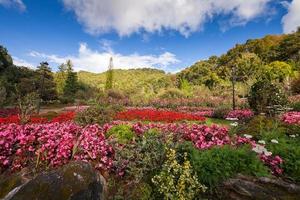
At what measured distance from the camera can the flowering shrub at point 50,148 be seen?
5.91 m

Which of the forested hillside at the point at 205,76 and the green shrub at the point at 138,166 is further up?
the forested hillside at the point at 205,76

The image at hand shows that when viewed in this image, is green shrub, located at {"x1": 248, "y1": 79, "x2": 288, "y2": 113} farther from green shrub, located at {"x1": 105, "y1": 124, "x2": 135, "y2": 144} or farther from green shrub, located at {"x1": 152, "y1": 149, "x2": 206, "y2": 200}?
green shrub, located at {"x1": 152, "y1": 149, "x2": 206, "y2": 200}

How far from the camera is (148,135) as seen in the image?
19.8 ft

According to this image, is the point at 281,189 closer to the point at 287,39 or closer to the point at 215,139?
the point at 215,139

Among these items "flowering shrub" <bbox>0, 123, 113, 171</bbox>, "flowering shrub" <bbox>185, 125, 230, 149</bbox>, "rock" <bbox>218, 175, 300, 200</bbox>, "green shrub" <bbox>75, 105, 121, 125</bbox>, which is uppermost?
"green shrub" <bbox>75, 105, 121, 125</bbox>

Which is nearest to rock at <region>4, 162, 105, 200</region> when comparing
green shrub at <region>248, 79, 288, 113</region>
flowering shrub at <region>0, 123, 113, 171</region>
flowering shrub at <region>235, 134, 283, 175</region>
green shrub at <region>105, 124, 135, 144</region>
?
flowering shrub at <region>0, 123, 113, 171</region>

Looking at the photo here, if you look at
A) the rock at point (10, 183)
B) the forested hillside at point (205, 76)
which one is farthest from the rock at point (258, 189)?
the forested hillside at point (205, 76)

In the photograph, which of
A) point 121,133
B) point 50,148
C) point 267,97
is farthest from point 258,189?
point 267,97

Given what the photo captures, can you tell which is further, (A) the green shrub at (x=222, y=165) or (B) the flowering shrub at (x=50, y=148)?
(B) the flowering shrub at (x=50, y=148)

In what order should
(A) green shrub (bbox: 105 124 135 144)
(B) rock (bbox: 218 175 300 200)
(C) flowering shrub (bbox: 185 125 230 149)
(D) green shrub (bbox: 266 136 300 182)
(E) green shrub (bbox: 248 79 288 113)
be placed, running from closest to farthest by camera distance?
(B) rock (bbox: 218 175 300 200) → (D) green shrub (bbox: 266 136 300 182) → (C) flowering shrub (bbox: 185 125 230 149) → (A) green shrub (bbox: 105 124 135 144) → (E) green shrub (bbox: 248 79 288 113)

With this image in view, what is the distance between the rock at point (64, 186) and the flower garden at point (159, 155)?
102 cm

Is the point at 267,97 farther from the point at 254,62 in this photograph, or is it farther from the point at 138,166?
the point at 254,62

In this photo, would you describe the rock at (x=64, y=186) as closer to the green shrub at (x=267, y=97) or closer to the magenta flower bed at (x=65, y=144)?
the magenta flower bed at (x=65, y=144)

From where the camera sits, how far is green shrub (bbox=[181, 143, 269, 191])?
15.3 feet
